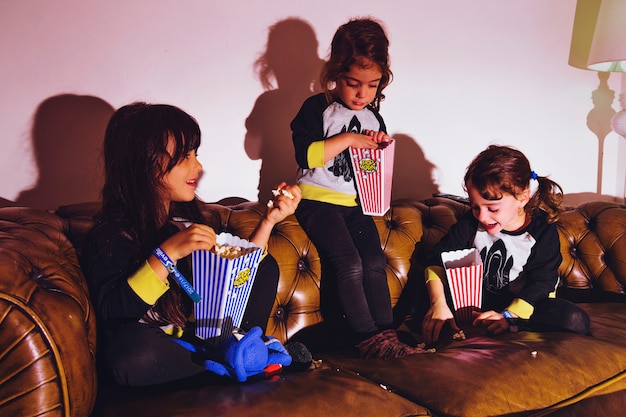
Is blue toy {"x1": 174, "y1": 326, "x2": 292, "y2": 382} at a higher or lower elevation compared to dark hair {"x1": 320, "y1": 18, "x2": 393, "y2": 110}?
lower

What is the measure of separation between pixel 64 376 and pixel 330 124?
63.0 inches

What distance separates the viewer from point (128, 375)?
171cm

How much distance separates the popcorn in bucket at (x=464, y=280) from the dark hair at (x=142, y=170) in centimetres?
100

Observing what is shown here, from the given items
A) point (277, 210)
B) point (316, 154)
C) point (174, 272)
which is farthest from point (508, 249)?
point (174, 272)

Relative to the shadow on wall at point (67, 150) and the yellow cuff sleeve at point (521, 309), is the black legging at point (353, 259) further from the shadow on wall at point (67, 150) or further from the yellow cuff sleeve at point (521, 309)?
the shadow on wall at point (67, 150)

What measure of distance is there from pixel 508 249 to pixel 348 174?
74cm

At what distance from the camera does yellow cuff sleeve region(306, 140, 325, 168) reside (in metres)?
2.54

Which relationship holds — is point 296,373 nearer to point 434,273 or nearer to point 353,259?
point 353,259

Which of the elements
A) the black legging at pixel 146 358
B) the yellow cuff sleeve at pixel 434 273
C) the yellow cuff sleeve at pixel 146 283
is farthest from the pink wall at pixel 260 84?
the black legging at pixel 146 358

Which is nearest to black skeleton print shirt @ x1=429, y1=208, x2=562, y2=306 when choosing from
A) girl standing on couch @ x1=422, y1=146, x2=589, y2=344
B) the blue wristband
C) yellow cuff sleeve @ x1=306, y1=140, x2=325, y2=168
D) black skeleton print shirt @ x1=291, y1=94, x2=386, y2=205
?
girl standing on couch @ x1=422, y1=146, x2=589, y2=344

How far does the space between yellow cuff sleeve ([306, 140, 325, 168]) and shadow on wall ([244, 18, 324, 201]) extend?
48 centimetres

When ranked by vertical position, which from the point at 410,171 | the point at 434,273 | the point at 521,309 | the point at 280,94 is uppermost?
the point at 280,94

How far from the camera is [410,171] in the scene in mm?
3379

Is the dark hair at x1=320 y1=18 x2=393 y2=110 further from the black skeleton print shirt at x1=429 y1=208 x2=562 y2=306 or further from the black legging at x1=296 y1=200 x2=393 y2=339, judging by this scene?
the black skeleton print shirt at x1=429 y1=208 x2=562 y2=306
